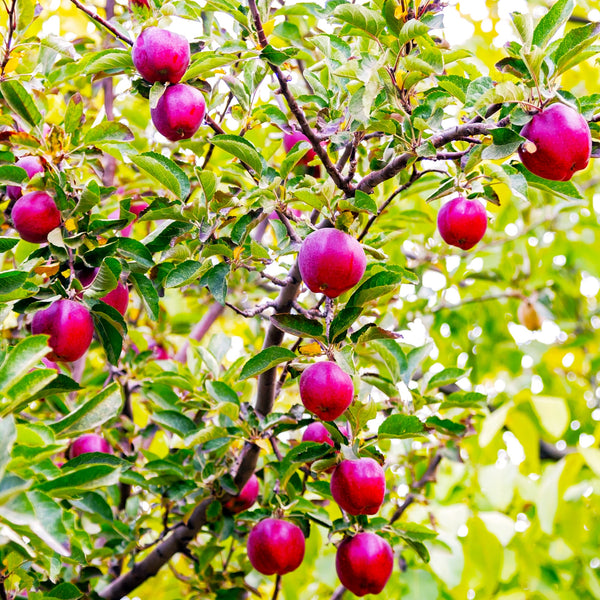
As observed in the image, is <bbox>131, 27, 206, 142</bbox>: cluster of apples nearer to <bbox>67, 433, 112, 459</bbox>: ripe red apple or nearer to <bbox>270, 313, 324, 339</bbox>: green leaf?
<bbox>270, 313, 324, 339</bbox>: green leaf

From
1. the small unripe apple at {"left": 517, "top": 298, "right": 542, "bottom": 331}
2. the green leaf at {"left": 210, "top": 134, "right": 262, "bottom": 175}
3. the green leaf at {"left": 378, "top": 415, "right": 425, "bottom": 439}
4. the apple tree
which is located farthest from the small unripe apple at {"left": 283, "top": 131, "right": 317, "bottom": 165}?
the small unripe apple at {"left": 517, "top": 298, "right": 542, "bottom": 331}

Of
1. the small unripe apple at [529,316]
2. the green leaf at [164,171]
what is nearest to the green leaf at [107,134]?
the green leaf at [164,171]

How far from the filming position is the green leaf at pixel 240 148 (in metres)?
1.58

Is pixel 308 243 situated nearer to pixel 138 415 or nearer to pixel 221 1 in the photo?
pixel 221 1

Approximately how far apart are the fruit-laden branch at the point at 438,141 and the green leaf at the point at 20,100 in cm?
78

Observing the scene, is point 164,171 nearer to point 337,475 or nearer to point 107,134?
point 107,134

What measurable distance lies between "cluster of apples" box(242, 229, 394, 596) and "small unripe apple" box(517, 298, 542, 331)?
167 centimetres

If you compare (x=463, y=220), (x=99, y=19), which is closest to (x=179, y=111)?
(x=99, y=19)

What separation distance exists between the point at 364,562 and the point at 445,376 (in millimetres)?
545

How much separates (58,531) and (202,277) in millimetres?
797

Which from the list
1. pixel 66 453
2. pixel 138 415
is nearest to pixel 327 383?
pixel 66 453

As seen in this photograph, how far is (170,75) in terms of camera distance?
5.49 ft

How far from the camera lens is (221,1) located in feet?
5.42

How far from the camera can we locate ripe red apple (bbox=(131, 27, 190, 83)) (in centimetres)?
162
